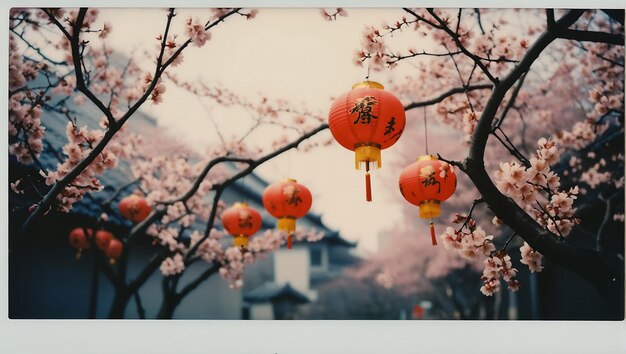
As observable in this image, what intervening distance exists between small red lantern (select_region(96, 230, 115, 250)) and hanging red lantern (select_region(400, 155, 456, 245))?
131 inches

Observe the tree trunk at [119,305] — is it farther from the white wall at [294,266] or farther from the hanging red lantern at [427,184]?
the white wall at [294,266]

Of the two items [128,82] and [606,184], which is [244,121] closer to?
[128,82]

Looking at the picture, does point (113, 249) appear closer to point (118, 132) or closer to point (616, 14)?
point (118, 132)

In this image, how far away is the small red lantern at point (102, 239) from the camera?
5109mm

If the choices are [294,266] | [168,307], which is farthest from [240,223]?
[294,266]

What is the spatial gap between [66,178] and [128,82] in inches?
78.1

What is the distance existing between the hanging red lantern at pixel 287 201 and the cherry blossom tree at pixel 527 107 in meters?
0.95

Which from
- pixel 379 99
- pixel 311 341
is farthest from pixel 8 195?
pixel 379 99

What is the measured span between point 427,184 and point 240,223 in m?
1.60

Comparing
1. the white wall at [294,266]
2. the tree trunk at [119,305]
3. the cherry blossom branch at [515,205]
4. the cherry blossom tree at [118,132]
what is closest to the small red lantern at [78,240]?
the cherry blossom tree at [118,132]

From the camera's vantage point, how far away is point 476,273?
9289mm

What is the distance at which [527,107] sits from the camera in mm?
4867

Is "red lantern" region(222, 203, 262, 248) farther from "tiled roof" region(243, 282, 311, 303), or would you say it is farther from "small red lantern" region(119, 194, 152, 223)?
"tiled roof" region(243, 282, 311, 303)

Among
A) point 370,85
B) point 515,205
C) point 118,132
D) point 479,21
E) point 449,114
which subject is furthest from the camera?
point 449,114
